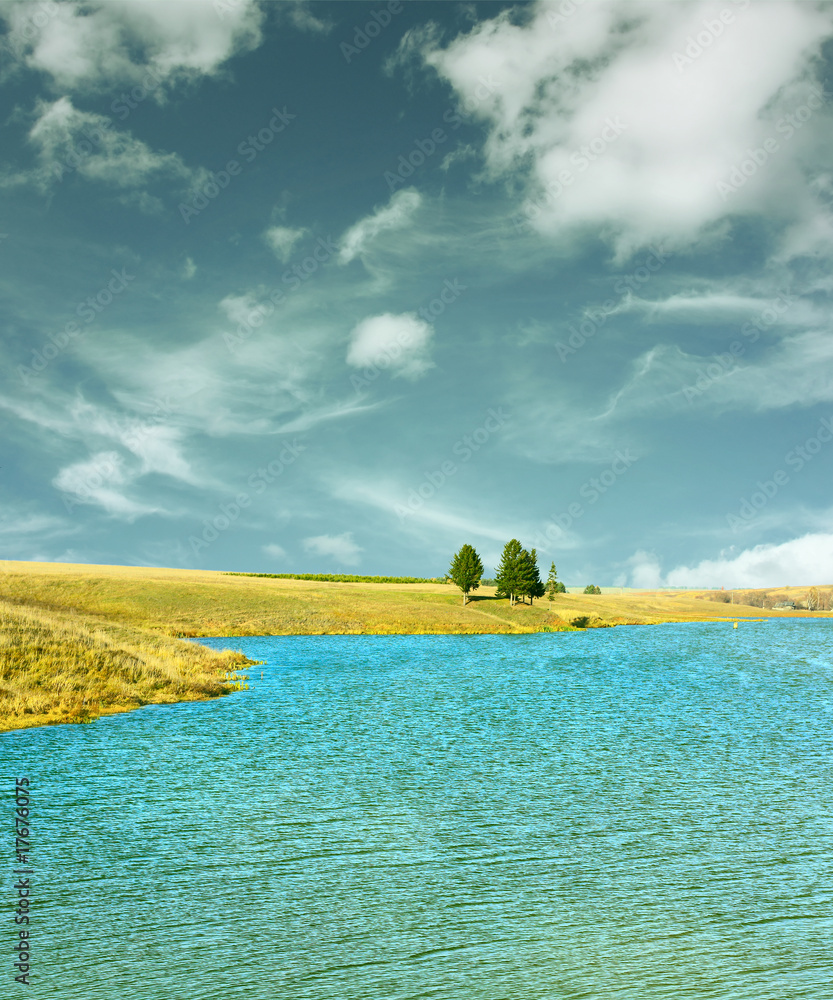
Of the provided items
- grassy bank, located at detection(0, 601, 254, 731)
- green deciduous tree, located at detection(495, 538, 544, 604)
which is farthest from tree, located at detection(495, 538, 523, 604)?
grassy bank, located at detection(0, 601, 254, 731)

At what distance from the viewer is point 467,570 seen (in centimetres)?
12056

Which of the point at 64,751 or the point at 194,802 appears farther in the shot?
the point at 64,751

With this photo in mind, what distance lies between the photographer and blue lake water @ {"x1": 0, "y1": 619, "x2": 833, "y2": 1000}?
33.7 ft

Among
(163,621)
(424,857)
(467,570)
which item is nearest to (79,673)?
(424,857)

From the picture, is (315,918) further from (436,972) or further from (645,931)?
(645,931)

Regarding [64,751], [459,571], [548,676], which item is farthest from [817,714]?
[459,571]

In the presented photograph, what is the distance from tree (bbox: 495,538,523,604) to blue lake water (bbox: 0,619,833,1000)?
91.3 meters

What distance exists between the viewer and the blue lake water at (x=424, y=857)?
10273mm

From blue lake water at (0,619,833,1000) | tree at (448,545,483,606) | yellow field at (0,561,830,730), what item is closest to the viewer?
blue lake water at (0,619,833,1000)

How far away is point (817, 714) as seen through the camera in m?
34.4

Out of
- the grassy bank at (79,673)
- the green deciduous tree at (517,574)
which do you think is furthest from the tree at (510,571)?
the grassy bank at (79,673)

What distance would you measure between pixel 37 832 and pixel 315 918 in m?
7.89

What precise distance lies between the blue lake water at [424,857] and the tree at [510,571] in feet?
299

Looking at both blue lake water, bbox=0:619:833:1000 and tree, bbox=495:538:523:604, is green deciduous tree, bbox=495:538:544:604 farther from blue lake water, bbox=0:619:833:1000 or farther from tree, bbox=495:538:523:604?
blue lake water, bbox=0:619:833:1000
